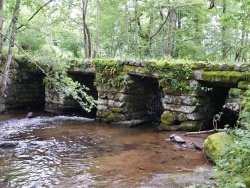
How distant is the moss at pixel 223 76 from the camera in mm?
7527

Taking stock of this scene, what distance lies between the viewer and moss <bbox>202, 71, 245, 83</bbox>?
7527 millimetres

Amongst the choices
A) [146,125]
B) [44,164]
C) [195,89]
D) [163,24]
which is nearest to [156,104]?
[146,125]

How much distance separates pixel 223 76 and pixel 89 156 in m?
3.94

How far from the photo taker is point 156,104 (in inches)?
416

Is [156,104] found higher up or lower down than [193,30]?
lower down

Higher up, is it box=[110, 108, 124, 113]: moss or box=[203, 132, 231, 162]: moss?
box=[110, 108, 124, 113]: moss

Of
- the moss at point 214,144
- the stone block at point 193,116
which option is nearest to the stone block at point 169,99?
the stone block at point 193,116

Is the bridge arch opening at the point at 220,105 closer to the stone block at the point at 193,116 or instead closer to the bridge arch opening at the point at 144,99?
the stone block at the point at 193,116

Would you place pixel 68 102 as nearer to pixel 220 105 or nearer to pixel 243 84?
pixel 220 105

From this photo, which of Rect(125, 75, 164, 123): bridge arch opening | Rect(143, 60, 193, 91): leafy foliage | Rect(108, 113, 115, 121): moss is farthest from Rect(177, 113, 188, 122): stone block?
Rect(108, 113, 115, 121): moss

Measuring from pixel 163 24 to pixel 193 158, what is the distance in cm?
1107

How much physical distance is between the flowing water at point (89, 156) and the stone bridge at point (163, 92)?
647mm

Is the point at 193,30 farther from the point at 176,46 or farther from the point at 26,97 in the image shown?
the point at 26,97

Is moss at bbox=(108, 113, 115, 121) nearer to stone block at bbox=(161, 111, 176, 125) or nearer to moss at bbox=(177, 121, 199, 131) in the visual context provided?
stone block at bbox=(161, 111, 176, 125)
